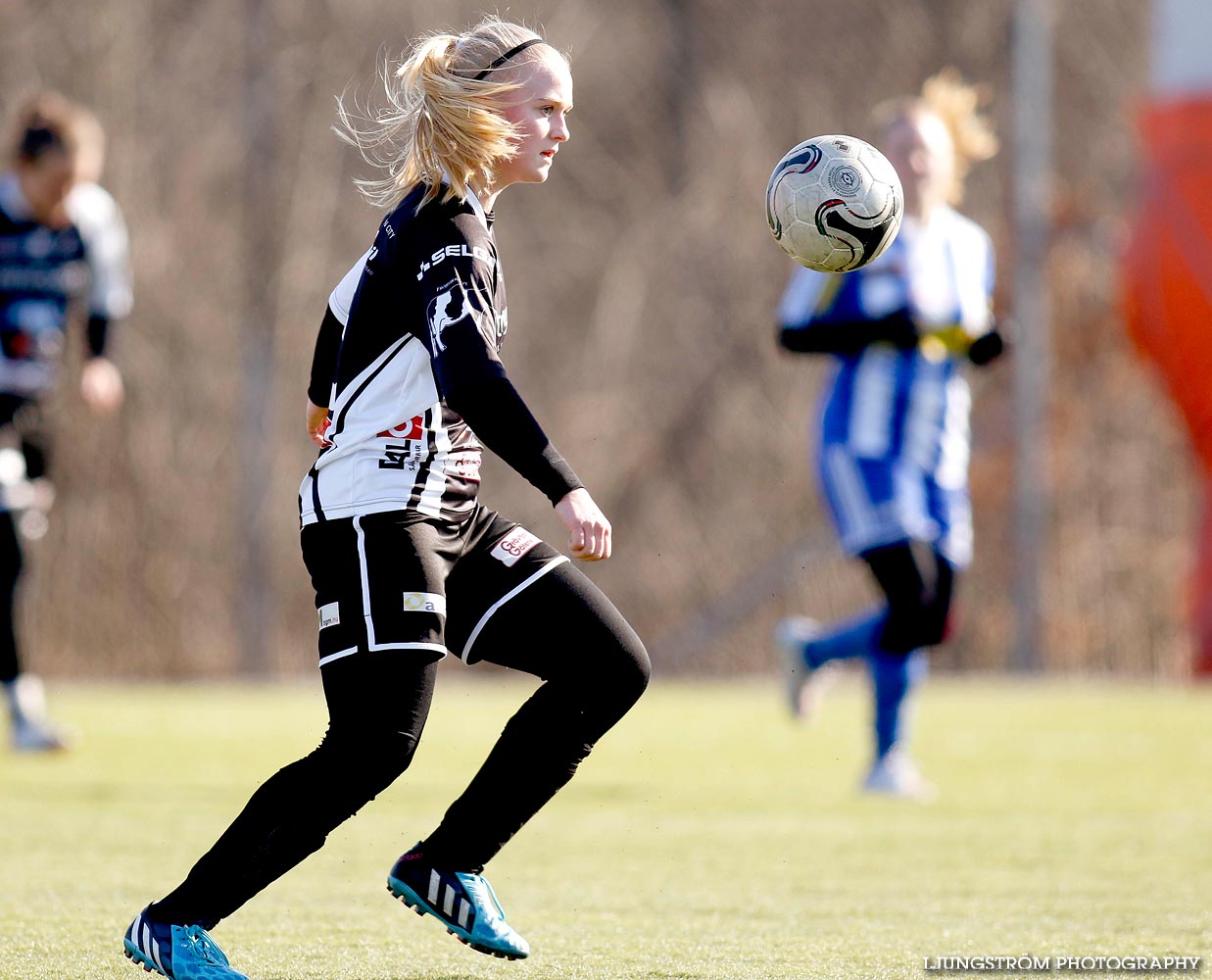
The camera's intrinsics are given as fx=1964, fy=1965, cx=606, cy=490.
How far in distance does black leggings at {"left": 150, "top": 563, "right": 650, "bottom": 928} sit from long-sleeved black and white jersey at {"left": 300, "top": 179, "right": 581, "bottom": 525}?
24cm

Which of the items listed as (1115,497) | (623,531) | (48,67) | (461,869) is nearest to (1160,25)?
(1115,497)

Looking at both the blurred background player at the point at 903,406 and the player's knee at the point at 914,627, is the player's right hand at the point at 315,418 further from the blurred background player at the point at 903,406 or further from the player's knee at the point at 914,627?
the player's knee at the point at 914,627

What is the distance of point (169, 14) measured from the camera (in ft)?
36.8

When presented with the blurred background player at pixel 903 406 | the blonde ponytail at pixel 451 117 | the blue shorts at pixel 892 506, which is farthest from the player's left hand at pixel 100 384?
the blonde ponytail at pixel 451 117

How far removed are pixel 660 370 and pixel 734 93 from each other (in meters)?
1.77

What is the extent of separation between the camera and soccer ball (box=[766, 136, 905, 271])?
377cm

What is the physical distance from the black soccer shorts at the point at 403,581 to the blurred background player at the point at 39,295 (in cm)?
394

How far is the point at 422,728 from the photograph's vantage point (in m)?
3.15

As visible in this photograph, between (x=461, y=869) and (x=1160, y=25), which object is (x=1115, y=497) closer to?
(x=1160, y=25)

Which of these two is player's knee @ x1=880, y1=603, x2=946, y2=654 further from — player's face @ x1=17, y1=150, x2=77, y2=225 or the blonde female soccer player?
player's face @ x1=17, y1=150, x2=77, y2=225

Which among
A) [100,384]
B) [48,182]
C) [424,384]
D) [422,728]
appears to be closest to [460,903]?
[422,728]

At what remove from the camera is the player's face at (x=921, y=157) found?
5.98 meters

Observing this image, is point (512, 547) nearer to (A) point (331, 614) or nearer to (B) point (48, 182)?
(A) point (331, 614)

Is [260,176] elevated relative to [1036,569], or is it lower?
elevated
